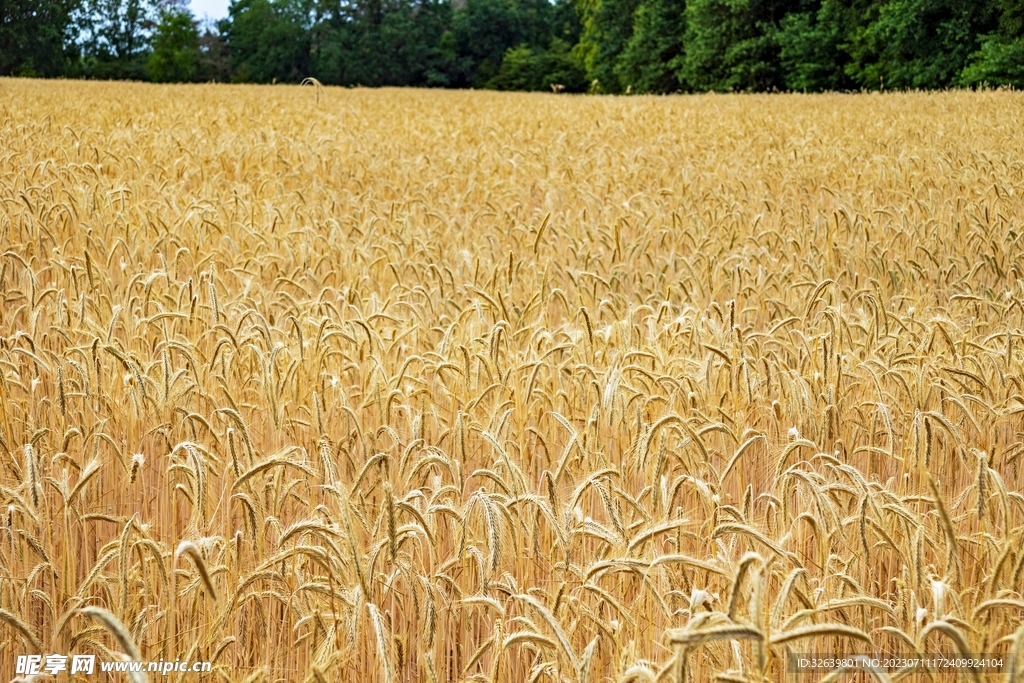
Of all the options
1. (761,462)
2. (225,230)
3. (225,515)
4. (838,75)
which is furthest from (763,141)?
(838,75)

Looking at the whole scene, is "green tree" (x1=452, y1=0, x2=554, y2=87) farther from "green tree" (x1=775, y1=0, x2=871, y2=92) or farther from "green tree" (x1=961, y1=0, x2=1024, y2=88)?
"green tree" (x1=961, y1=0, x2=1024, y2=88)

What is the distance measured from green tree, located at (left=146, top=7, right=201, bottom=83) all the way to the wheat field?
50.6 meters

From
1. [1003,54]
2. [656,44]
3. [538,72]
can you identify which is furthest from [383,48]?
[1003,54]

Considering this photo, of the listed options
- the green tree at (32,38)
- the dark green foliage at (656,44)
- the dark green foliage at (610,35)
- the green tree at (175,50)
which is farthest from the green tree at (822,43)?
the green tree at (32,38)

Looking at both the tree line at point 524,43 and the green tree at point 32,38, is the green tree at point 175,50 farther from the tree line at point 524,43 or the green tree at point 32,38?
the green tree at point 32,38

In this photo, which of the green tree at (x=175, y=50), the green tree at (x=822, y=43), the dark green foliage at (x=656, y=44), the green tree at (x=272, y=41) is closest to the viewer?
the green tree at (x=822, y=43)

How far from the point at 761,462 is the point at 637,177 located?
5.65 meters

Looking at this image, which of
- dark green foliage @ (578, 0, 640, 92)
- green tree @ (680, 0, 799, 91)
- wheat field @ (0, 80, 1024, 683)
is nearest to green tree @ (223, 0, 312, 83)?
dark green foliage @ (578, 0, 640, 92)

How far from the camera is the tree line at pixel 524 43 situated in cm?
3019

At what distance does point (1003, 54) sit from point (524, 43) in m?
31.7

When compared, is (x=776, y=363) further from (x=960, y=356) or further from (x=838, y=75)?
(x=838, y=75)

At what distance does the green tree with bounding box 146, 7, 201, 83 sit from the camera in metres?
53.7

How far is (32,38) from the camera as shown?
163ft

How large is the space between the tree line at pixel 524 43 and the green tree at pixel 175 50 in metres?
0.11
